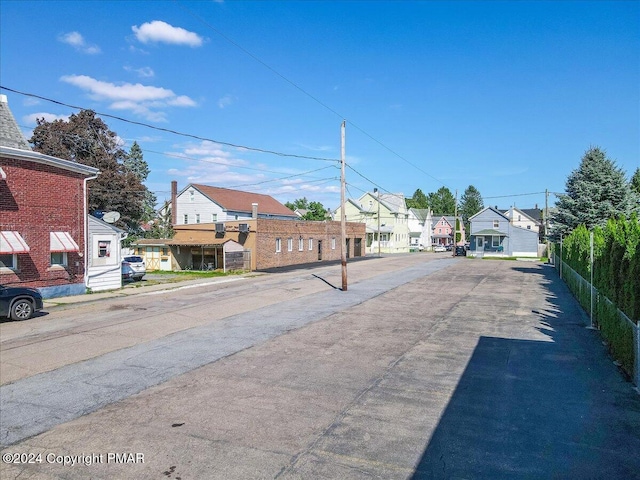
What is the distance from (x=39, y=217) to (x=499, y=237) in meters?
53.6

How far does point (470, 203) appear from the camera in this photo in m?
134

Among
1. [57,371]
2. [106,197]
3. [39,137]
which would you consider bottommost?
[57,371]

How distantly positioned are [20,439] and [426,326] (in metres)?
10.2

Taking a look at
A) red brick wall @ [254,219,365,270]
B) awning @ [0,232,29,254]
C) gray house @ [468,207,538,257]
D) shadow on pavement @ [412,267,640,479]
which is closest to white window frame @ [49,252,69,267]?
awning @ [0,232,29,254]

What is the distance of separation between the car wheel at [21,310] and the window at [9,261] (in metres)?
3.99

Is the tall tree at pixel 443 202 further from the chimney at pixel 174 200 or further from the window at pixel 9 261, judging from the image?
the window at pixel 9 261

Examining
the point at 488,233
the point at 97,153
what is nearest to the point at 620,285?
the point at 97,153

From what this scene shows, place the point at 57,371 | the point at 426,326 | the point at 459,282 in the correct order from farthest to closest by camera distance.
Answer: the point at 459,282 → the point at 426,326 → the point at 57,371

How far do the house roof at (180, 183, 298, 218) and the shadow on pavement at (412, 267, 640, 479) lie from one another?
152 feet

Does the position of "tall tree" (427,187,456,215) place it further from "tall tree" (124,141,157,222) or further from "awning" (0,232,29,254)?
"awning" (0,232,29,254)

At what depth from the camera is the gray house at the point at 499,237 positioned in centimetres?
5769

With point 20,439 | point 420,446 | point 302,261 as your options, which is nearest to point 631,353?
point 420,446

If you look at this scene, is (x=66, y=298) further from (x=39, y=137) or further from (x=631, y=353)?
(x=39, y=137)

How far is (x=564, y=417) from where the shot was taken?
6324 mm
